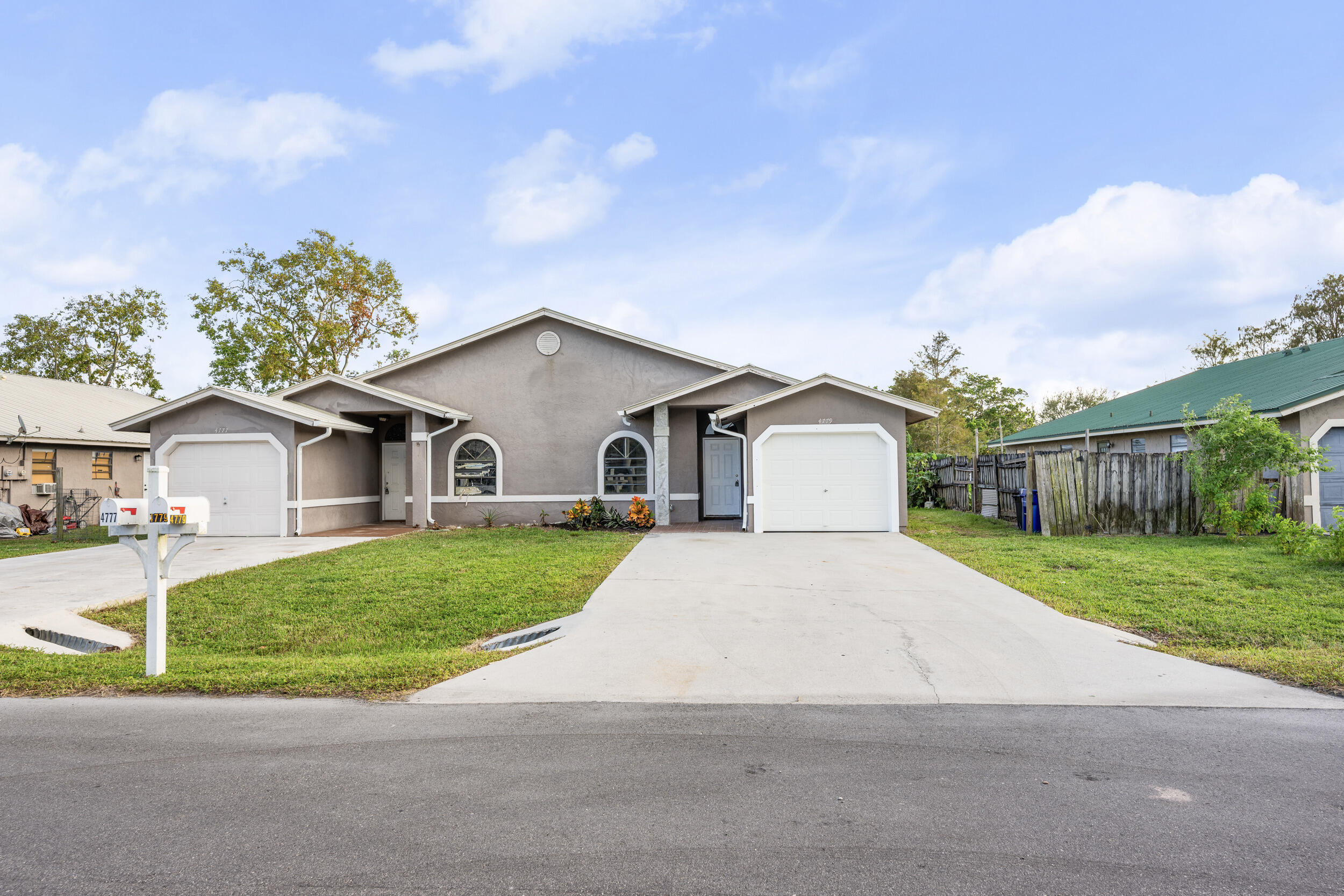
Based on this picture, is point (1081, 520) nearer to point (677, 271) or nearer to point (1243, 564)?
point (1243, 564)

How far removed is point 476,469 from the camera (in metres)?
17.5

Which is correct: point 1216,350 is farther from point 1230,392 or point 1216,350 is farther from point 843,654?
point 843,654

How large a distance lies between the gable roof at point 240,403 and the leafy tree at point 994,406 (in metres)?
30.6

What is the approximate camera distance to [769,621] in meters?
7.17

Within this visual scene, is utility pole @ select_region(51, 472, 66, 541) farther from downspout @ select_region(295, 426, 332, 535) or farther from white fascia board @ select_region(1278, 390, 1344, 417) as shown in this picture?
white fascia board @ select_region(1278, 390, 1344, 417)

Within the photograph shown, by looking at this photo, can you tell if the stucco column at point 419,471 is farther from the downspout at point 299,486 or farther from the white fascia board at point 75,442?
the white fascia board at point 75,442

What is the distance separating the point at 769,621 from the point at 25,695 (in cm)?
603

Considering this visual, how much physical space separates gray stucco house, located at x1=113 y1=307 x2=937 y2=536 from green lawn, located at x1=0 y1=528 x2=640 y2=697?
14.0ft

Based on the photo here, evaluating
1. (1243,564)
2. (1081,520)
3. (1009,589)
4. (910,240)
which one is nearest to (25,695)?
(1009,589)

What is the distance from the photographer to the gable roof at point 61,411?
65.1ft

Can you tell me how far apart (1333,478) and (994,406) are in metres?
23.6

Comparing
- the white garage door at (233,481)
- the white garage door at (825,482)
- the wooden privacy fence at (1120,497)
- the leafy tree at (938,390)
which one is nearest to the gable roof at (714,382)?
the white garage door at (825,482)

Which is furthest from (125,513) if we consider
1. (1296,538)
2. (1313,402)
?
(1313,402)

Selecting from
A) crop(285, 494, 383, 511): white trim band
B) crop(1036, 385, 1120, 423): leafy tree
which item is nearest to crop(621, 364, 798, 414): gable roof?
crop(285, 494, 383, 511): white trim band
